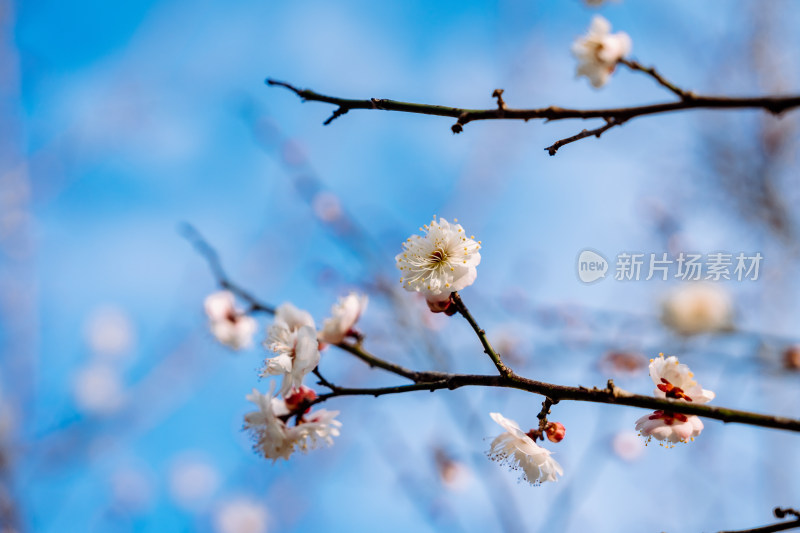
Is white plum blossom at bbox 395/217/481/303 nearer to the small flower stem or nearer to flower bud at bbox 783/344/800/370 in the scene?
the small flower stem

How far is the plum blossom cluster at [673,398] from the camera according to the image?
1175mm

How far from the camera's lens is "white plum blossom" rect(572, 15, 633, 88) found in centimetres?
166

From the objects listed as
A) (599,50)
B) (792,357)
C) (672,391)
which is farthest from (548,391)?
(792,357)

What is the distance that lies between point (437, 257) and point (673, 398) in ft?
2.18

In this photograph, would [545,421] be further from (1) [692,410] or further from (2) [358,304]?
(2) [358,304]

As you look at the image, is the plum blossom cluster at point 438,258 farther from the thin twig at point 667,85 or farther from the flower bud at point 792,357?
the flower bud at point 792,357

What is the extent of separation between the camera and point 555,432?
1.32 m

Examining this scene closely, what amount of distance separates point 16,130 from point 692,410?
17.8 feet

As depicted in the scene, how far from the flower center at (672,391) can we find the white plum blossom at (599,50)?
989mm

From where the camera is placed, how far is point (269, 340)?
1564 millimetres

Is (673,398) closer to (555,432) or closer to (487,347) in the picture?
(555,432)

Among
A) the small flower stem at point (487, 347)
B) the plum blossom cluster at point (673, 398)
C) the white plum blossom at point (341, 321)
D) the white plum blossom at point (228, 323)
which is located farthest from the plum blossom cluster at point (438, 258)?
the white plum blossom at point (228, 323)

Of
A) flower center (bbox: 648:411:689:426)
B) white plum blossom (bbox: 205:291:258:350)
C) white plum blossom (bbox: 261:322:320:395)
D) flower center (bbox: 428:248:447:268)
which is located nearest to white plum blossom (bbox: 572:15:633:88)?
flower center (bbox: 428:248:447:268)

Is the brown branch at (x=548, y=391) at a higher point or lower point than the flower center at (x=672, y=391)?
lower
